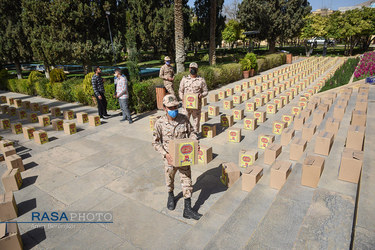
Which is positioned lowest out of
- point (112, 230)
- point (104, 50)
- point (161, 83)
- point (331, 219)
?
point (112, 230)

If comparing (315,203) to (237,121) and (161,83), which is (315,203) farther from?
(161,83)

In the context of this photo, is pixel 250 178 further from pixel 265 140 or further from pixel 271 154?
pixel 265 140

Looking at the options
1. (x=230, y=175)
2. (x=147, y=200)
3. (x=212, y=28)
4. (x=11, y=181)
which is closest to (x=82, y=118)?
(x=11, y=181)

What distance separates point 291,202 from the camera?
379 cm

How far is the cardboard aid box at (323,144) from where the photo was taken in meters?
5.18

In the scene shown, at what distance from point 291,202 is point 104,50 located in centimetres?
1868

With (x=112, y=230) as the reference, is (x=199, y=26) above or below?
above

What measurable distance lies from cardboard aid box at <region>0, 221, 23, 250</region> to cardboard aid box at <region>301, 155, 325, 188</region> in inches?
174

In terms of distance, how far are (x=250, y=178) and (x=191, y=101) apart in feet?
9.56

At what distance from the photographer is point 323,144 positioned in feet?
17.2

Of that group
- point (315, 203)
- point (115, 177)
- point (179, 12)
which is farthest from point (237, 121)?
point (179, 12)

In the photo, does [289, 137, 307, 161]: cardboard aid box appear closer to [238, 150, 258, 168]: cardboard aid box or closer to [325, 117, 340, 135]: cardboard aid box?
[238, 150, 258, 168]: cardboard aid box

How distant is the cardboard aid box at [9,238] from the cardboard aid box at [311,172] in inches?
174

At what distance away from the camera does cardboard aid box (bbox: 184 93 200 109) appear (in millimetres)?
6727
